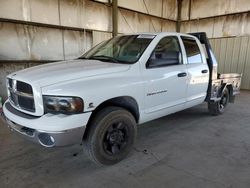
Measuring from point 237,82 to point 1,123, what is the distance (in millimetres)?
5671

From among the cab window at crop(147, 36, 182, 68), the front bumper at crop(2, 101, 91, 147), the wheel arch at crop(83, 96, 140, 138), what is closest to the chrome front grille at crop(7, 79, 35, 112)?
the front bumper at crop(2, 101, 91, 147)

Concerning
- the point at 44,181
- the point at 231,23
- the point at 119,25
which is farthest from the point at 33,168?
the point at 231,23

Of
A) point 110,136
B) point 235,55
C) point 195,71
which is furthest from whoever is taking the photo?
point 235,55

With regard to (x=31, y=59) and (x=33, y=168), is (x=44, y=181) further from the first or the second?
(x=31, y=59)

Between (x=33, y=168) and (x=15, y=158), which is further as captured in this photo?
(x=15, y=158)

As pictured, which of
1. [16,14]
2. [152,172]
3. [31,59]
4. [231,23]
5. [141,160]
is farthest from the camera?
[231,23]

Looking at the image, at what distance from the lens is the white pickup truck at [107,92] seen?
2.21 m

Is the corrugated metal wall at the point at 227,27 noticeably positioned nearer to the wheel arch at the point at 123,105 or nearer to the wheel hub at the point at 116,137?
the wheel arch at the point at 123,105

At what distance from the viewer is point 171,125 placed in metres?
4.30

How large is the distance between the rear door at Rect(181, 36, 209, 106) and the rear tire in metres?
0.80

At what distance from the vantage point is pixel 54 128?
2133 millimetres

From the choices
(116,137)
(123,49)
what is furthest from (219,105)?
(116,137)

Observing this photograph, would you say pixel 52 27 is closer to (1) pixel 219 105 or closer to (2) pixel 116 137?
(2) pixel 116 137

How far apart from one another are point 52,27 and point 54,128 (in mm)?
5613
